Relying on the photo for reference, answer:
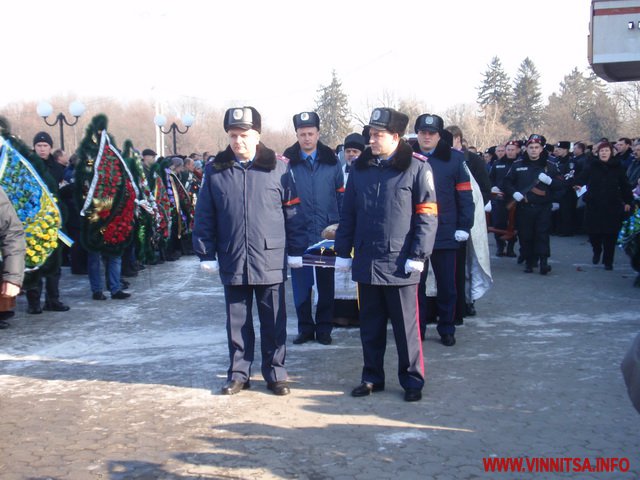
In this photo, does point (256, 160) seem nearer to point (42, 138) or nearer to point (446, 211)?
point (446, 211)

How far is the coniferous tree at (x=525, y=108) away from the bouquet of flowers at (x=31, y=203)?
63.0m

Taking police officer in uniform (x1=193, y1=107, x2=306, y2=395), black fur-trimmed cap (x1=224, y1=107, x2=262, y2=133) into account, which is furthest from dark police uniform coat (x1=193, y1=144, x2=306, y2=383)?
black fur-trimmed cap (x1=224, y1=107, x2=262, y2=133)

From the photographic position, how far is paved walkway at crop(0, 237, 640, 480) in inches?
173

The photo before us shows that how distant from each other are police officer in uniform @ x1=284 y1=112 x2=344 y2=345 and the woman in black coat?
6.19 metres

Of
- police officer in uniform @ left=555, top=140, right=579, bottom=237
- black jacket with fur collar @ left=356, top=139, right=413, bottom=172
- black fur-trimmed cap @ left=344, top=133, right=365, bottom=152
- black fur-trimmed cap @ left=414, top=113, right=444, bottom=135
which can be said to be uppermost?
black fur-trimmed cap @ left=414, top=113, right=444, bottom=135

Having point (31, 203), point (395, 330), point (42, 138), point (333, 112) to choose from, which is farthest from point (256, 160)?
point (333, 112)

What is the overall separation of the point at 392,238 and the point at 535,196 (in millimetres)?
6816

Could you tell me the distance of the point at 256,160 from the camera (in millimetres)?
5820

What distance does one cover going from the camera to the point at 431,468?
4.27m

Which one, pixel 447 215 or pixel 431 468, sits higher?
pixel 447 215

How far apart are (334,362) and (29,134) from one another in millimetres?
49241

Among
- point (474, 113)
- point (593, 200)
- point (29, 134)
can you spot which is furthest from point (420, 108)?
point (593, 200)

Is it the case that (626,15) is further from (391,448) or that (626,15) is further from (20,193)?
(20,193)

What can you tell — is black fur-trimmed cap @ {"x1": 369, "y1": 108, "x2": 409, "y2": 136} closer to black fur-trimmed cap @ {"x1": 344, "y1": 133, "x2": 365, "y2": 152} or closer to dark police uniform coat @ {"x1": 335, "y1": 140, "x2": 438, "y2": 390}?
dark police uniform coat @ {"x1": 335, "y1": 140, "x2": 438, "y2": 390}
